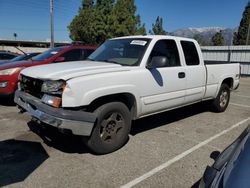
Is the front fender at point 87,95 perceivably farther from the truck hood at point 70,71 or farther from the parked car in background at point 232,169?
the parked car in background at point 232,169

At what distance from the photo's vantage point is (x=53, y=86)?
3668 millimetres

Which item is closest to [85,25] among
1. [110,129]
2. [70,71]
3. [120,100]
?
[120,100]

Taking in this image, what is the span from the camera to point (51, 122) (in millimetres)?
3545

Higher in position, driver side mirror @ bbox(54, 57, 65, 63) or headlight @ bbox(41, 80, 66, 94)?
driver side mirror @ bbox(54, 57, 65, 63)

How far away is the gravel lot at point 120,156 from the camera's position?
3.29 meters

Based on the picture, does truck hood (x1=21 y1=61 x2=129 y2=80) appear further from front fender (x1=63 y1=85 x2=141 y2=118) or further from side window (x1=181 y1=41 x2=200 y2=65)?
side window (x1=181 y1=41 x2=200 y2=65)

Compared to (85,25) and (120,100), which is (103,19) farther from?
(120,100)

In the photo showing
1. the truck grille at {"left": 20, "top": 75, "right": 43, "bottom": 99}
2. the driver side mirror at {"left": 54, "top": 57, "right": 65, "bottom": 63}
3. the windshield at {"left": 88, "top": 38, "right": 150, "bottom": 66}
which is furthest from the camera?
the driver side mirror at {"left": 54, "top": 57, "right": 65, "bottom": 63}

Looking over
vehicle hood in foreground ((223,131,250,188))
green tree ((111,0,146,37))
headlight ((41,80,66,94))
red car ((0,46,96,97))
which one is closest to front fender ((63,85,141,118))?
headlight ((41,80,66,94))

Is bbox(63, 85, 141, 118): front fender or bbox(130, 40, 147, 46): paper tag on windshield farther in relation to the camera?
bbox(130, 40, 147, 46): paper tag on windshield

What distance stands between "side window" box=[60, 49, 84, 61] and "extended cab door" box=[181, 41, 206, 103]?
3727 mm

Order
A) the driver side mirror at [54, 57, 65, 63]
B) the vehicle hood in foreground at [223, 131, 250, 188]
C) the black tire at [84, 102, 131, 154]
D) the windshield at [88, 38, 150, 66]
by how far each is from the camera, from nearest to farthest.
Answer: the vehicle hood in foreground at [223, 131, 250, 188], the black tire at [84, 102, 131, 154], the windshield at [88, 38, 150, 66], the driver side mirror at [54, 57, 65, 63]

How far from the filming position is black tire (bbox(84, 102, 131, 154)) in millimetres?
3822

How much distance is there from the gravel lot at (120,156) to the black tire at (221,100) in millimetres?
812
